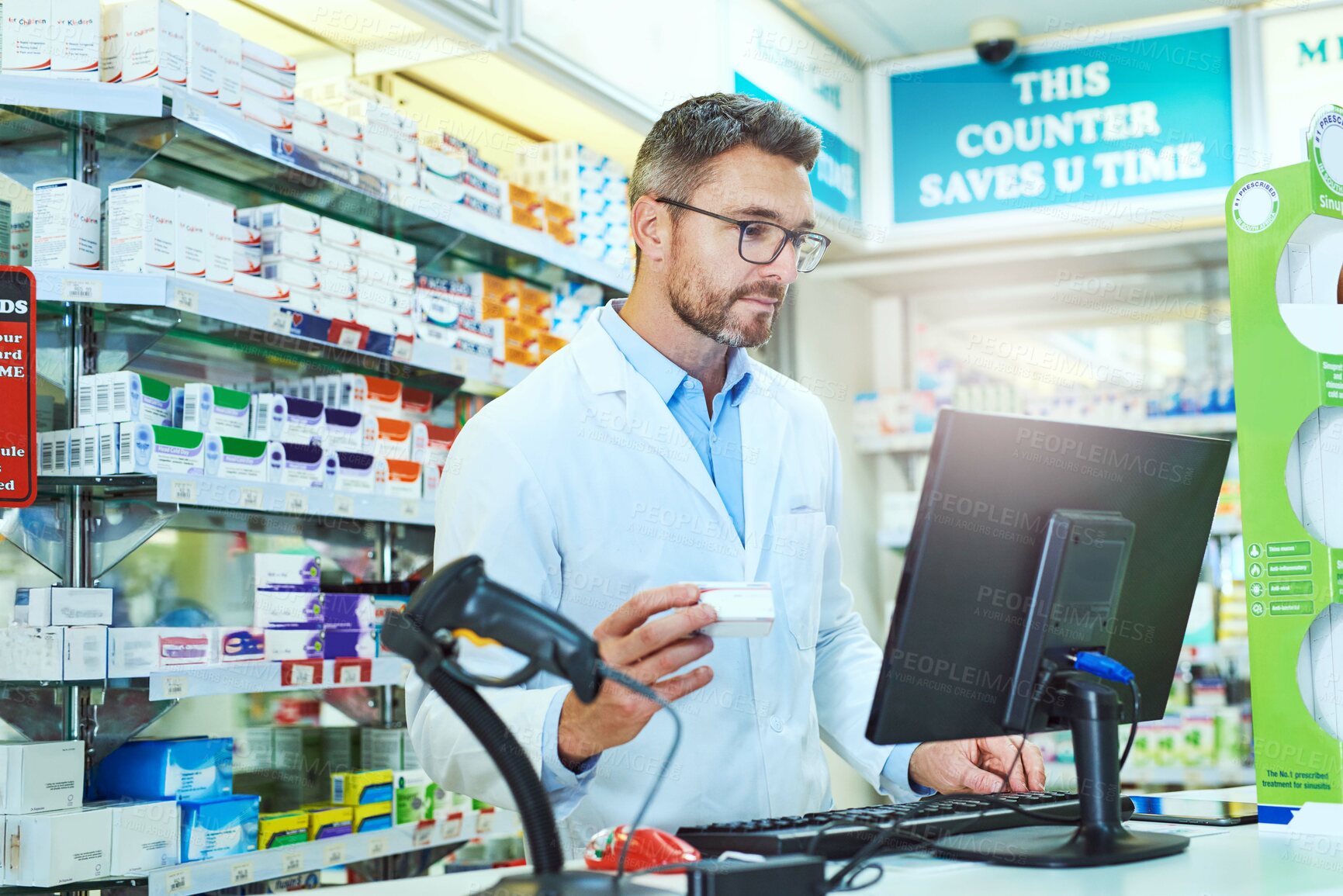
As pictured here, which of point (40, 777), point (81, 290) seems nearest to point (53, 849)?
point (40, 777)

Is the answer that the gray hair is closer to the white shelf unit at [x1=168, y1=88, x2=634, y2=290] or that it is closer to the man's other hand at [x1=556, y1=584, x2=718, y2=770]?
the white shelf unit at [x1=168, y1=88, x2=634, y2=290]

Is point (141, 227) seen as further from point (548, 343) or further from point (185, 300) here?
point (548, 343)

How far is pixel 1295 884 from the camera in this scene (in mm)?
1242

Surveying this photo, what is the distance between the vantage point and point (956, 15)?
4574 mm

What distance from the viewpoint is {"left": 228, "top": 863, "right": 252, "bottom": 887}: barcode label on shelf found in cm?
253

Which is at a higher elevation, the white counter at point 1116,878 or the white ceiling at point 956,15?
the white ceiling at point 956,15

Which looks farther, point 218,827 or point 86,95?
point 218,827

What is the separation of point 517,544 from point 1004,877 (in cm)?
87

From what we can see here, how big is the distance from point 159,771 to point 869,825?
5.58 feet

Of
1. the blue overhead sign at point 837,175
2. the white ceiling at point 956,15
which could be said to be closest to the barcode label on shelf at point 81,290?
the blue overhead sign at point 837,175

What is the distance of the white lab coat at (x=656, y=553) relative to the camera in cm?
188

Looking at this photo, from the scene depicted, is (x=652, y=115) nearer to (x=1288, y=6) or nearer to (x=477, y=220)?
(x=477, y=220)

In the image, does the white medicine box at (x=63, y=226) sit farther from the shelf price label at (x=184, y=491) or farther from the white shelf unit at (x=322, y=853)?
the white shelf unit at (x=322, y=853)

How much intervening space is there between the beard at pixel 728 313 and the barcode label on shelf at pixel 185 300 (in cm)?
103
